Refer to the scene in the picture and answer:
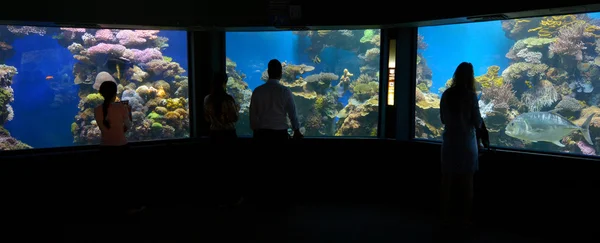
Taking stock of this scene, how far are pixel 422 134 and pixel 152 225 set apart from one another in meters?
3.97

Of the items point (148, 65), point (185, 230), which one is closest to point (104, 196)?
point (185, 230)

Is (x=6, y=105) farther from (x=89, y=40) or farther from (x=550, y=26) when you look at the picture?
(x=550, y=26)

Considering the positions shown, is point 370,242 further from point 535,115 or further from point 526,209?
point 535,115

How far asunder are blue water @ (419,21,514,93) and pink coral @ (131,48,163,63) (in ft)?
15.1

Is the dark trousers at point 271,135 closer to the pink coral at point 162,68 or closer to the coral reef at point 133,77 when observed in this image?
the coral reef at point 133,77

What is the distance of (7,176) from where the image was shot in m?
3.53

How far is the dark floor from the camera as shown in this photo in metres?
2.94

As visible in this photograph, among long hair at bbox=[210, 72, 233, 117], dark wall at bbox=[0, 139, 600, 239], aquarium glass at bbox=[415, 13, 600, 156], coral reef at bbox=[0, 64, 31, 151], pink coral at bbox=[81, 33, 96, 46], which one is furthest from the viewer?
pink coral at bbox=[81, 33, 96, 46]

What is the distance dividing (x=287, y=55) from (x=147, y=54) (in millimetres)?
2455

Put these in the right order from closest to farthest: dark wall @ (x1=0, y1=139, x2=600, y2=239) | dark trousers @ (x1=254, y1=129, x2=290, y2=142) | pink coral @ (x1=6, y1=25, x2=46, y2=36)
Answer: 1. dark wall @ (x1=0, y1=139, x2=600, y2=239)
2. dark trousers @ (x1=254, y1=129, x2=290, y2=142)
3. pink coral @ (x1=6, y1=25, x2=46, y2=36)

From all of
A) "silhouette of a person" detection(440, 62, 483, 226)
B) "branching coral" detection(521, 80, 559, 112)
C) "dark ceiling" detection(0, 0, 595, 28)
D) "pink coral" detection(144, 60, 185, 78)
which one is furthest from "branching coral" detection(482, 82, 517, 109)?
"pink coral" detection(144, 60, 185, 78)

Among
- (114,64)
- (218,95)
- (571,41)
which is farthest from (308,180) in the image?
(571,41)

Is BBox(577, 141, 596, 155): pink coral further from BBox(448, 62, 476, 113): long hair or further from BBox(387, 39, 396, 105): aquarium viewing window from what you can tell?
BBox(448, 62, 476, 113): long hair

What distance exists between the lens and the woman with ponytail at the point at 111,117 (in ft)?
10.8
